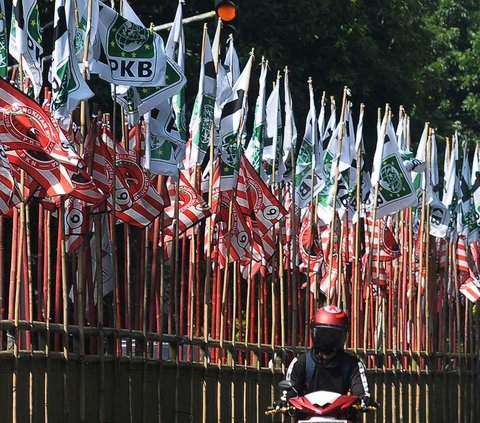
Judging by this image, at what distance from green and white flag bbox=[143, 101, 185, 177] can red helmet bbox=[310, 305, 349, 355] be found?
15.5 ft

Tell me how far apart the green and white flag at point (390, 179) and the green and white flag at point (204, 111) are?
17.0 ft

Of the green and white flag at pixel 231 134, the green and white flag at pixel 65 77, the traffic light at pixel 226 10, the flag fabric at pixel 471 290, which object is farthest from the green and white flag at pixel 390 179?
the green and white flag at pixel 65 77

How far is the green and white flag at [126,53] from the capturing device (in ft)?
52.3

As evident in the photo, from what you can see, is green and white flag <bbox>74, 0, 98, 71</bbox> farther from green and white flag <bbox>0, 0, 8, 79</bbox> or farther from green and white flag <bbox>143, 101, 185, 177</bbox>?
green and white flag <bbox>143, 101, 185, 177</bbox>

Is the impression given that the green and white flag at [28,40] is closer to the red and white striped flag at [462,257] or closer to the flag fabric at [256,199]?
the flag fabric at [256,199]

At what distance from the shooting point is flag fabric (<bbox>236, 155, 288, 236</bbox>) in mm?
20688

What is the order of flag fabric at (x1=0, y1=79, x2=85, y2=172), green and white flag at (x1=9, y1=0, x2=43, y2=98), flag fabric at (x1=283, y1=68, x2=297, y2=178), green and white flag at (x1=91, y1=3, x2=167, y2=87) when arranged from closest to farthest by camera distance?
flag fabric at (x1=0, y1=79, x2=85, y2=172), green and white flag at (x1=9, y1=0, x2=43, y2=98), green and white flag at (x1=91, y1=3, x2=167, y2=87), flag fabric at (x1=283, y1=68, x2=297, y2=178)

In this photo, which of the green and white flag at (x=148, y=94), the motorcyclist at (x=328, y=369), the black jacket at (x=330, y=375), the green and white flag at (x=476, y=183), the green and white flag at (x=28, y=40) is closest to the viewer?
the motorcyclist at (x=328, y=369)

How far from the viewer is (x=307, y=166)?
907 inches

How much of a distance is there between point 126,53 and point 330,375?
4.58 m

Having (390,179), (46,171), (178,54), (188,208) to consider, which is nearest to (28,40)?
(46,171)

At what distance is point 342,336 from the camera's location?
42.5 feet

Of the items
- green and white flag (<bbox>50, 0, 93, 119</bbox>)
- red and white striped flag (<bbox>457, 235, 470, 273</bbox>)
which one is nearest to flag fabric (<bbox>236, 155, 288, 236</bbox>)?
green and white flag (<bbox>50, 0, 93, 119</bbox>)

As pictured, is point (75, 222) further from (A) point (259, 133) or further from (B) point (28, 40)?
(A) point (259, 133)
